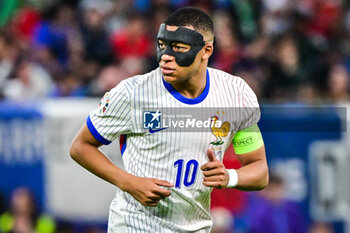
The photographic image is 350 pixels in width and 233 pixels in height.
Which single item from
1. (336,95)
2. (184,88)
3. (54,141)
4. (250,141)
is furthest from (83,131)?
(336,95)

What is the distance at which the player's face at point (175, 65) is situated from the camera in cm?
446

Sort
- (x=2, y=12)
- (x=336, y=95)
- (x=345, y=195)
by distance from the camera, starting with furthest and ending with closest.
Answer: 1. (x=2, y=12)
2. (x=336, y=95)
3. (x=345, y=195)

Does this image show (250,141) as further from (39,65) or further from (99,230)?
(39,65)

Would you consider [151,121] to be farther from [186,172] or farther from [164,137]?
[186,172]

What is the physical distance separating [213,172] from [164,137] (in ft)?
1.48

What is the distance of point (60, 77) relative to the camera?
10148mm

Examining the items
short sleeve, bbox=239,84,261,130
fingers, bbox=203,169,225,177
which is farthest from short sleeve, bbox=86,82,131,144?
short sleeve, bbox=239,84,261,130

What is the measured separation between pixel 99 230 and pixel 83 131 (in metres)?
4.26

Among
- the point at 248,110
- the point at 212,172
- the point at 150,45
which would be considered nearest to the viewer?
the point at 212,172

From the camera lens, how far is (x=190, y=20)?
4.50 meters

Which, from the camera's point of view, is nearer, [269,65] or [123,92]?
[123,92]

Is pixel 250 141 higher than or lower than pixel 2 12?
lower

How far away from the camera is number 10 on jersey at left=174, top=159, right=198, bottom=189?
453 cm

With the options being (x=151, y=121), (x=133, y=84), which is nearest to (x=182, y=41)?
(x=133, y=84)
